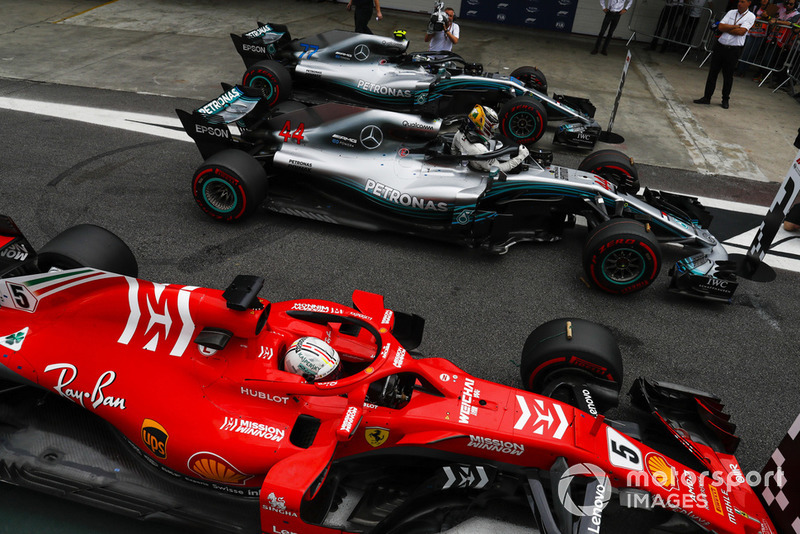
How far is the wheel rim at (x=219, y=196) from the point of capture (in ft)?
19.9

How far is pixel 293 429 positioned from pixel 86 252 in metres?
2.09

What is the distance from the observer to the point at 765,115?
1113 centimetres

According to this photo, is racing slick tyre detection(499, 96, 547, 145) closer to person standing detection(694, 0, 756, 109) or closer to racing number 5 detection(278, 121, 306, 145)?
racing number 5 detection(278, 121, 306, 145)

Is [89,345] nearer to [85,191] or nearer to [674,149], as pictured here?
[85,191]

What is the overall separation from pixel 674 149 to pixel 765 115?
3383mm

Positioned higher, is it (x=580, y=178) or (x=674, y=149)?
(x=580, y=178)

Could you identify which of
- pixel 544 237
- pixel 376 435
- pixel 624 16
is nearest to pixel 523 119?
pixel 544 237

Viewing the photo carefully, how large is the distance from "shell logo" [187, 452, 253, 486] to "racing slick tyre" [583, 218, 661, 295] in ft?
12.3

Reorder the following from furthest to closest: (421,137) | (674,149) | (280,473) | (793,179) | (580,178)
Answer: (674,149)
(421,137)
(580,178)
(793,179)
(280,473)

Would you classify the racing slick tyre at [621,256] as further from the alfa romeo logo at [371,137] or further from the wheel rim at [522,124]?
the wheel rim at [522,124]

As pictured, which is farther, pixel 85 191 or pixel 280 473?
pixel 85 191

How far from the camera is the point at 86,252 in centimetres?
412

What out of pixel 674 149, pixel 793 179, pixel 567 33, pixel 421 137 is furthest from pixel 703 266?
pixel 567 33

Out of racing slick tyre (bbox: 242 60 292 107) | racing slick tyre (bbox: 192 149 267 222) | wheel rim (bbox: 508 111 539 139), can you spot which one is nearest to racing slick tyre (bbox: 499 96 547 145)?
wheel rim (bbox: 508 111 539 139)
